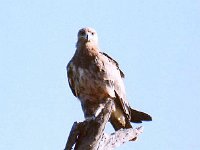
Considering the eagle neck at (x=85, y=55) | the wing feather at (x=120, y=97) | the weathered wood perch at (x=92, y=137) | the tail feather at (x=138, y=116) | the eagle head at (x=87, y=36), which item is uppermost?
the eagle head at (x=87, y=36)

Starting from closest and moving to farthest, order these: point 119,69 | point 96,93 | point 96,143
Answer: point 96,143 → point 96,93 → point 119,69

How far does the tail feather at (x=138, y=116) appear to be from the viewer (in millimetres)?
6707

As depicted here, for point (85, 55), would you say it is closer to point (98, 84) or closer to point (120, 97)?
point (98, 84)

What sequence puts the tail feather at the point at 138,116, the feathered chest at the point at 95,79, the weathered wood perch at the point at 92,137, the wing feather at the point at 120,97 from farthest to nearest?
the wing feather at the point at 120,97 < the feathered chest at the point at 95,79 < the tail feather at the point at 138,116 < the weathered wood perch at the point at 92,137

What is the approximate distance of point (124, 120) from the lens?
7.22 m

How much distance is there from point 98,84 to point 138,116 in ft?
2.27

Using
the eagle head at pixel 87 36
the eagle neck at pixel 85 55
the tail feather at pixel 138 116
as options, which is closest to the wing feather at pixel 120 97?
the tail feather at pixel 138 116

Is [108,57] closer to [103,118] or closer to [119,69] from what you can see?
[119,69]

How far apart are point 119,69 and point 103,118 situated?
2800mm

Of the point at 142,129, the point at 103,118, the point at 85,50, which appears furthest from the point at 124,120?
the point at 103,118

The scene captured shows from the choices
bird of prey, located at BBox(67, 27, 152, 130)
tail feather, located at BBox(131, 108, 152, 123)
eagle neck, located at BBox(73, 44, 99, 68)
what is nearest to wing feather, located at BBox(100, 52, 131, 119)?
bird of prey, located at BBox(67, 27, 152, 130)

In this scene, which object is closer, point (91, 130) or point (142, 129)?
point (91, 130)

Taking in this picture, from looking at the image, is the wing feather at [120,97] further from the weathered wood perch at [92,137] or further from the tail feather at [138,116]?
the weathered wood perch at [92,137]

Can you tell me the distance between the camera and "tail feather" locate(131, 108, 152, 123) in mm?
6707
